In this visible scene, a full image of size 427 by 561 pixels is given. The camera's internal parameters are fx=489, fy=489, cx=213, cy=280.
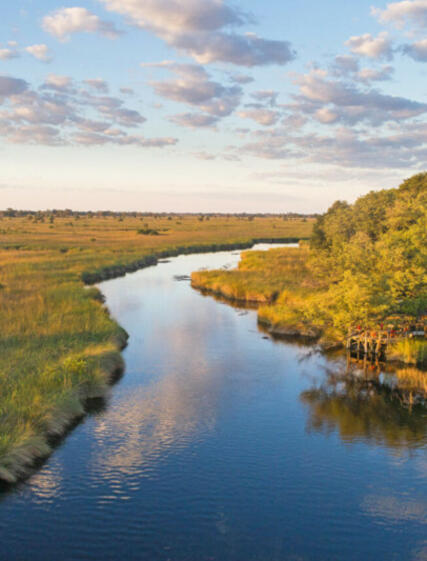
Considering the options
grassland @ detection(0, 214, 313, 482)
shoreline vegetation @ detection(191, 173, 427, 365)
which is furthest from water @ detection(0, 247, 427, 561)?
shoreline vegetation @ detection(191, 173, 427, 365)

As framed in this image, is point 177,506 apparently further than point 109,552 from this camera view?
Yes

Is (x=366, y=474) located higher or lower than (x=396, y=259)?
lower

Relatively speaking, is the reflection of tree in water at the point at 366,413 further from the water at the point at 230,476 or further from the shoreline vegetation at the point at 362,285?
the shoreline vegetation at the point at 362,285

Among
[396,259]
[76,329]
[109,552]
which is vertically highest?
[396,259]

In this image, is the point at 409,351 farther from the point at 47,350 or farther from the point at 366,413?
the point at 47,350

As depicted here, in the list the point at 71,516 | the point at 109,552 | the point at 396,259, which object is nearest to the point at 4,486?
the point at 71,516

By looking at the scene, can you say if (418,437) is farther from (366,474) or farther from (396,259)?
(396,259)
